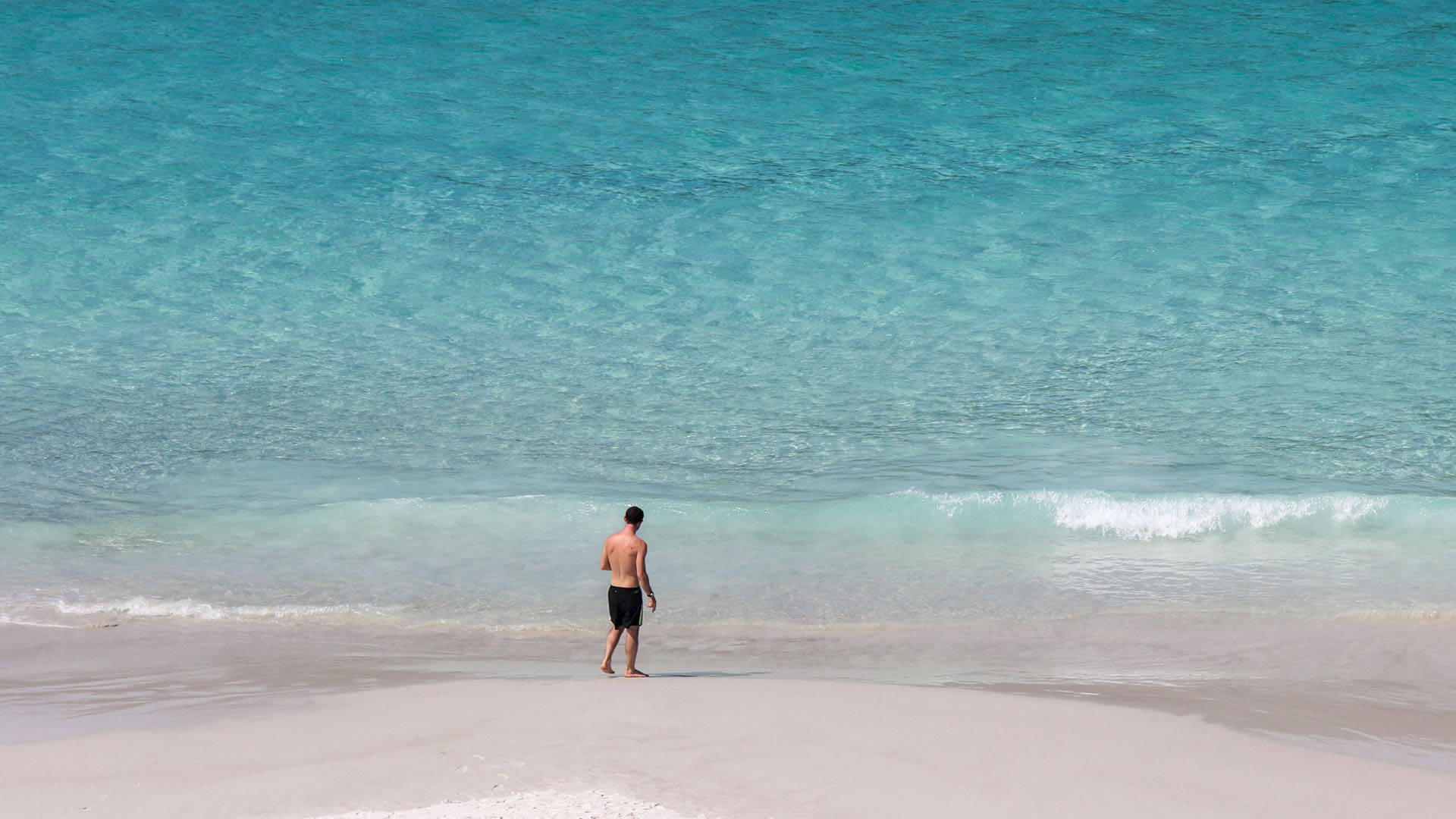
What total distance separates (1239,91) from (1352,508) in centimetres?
1050

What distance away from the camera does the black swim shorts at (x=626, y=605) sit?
708 centimetres

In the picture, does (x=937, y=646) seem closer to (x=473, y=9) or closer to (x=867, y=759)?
(x=867, y=759)

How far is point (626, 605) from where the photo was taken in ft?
23.2

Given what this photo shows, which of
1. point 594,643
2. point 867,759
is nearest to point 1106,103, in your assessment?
point 594,643

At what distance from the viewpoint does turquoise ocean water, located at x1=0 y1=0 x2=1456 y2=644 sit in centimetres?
909

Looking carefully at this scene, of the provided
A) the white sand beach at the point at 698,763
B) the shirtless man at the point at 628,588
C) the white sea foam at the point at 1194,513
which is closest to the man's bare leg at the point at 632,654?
the shirtless man at the point at 628,588

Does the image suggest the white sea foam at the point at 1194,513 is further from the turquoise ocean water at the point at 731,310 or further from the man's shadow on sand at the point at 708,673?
the man's shadow on sand at the point at 708,673

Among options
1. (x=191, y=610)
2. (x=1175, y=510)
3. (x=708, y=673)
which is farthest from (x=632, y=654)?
(x=1175, y=510)

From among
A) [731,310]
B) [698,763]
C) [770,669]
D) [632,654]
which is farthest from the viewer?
[731,310]

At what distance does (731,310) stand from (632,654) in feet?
23.2

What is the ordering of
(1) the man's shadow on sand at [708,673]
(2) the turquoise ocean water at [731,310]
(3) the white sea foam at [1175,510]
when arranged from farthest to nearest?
(3) the white sea foam at [1175,510] < (2) the turquoise ocean water at [731,310] < (1) the man's shadow on sand at [708,673]

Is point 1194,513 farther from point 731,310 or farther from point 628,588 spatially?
point 731,310

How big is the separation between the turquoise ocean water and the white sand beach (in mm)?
1841

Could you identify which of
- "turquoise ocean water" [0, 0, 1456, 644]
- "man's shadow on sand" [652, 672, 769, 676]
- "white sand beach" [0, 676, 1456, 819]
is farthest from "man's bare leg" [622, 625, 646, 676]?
"turquoise ocean water" [0, 0, 1456, 644]
